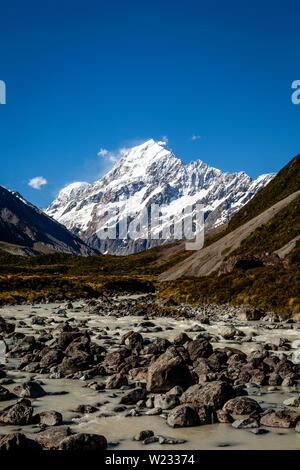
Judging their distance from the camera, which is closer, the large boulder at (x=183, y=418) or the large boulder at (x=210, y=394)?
the large boulder at (x=183, y=418)

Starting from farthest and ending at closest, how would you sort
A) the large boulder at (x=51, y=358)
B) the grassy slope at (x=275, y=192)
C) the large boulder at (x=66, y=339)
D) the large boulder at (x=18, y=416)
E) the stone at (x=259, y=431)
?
the grassy slope at (x=275, y=192), the large boulder at (x=66, y=339), the large boulder at (x=51, y=358), the large boulder at (x=18, y=416), the stone at (x=259, y=431)

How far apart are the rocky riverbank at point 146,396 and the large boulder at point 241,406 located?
34 millimetres

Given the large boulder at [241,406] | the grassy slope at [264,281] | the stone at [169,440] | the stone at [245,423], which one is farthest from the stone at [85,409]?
the grassy slope at [264,281]

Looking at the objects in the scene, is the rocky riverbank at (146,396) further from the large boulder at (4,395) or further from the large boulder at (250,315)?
the large boulder at (250,315)

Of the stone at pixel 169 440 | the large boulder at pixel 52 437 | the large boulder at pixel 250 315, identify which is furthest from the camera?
the large boulder at pixel 250 315

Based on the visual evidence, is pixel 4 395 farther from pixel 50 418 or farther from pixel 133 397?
pixel 133 397

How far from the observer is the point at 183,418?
1332 centimetres

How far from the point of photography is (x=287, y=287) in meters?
48.0

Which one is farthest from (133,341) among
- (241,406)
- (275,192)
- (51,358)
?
(275,192)

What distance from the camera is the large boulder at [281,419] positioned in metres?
13.2

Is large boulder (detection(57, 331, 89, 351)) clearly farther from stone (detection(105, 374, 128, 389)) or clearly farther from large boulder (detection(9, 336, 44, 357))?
stone (detection(105, 374, 128, 389))
